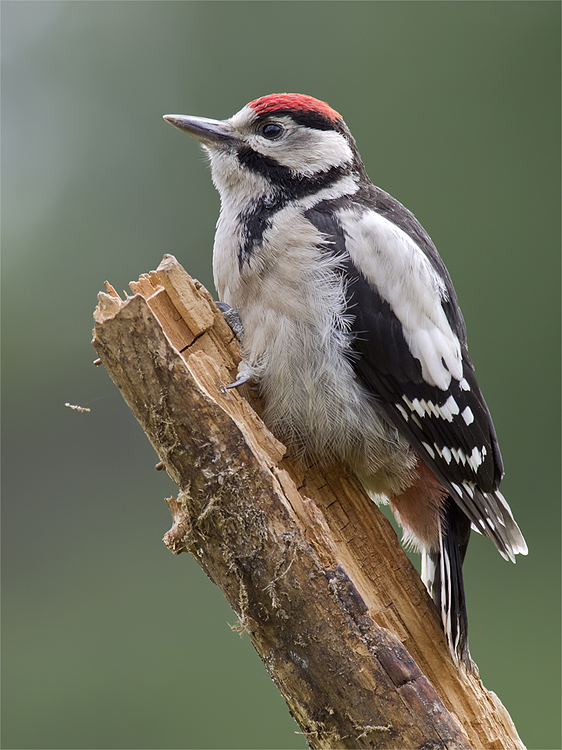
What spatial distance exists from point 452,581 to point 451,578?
0.04 feet

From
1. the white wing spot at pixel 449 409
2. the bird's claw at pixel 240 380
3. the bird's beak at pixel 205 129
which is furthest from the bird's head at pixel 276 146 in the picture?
the white wing spot at pixel 449 409

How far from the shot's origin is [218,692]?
5.61 m

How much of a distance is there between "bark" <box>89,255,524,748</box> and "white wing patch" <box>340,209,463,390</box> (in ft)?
1.96

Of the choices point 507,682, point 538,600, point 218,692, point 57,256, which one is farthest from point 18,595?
point 538,600

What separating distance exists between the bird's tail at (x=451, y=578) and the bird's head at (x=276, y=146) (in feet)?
3.91

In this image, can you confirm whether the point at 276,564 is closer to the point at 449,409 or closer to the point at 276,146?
the point at 449,409

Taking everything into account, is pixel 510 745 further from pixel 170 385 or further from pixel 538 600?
pixel 538 600

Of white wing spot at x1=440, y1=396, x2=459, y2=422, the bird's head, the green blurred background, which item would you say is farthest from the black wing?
the green blurred background

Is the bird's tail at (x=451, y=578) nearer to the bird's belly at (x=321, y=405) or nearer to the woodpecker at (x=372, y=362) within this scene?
the woodpecker at (x=372, y=362)

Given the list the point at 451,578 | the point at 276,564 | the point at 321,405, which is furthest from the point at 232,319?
the point at 451,578

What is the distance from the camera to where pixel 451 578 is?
87.4 inches

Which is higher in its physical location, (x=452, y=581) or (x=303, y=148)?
(x=303, y=148)

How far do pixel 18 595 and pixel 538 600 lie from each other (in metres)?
4.41

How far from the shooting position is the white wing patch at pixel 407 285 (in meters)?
2.30
